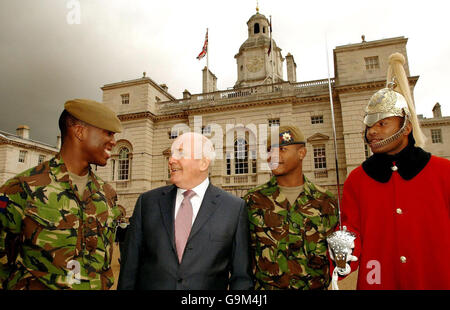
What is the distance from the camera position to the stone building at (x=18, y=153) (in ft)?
98.1

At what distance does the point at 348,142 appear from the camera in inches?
668

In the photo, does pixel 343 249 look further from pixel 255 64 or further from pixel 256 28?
pixel 256 28

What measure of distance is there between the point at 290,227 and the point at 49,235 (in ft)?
7.67

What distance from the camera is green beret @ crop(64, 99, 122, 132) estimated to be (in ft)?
7.82

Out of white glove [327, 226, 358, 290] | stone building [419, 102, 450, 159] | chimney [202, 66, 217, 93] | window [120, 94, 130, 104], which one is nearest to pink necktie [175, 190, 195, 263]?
white glove [327, 226, 358, 290]

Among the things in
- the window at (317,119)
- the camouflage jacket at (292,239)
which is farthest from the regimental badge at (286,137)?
the window at (317,119)

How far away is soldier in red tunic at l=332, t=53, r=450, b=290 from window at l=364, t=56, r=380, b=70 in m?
17.7

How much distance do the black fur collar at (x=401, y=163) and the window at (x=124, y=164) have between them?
2107 centimetres

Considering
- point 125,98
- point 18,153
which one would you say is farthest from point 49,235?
point 18,153

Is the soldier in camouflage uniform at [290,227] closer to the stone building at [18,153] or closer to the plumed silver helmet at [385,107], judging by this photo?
the plumed silver helmet at [385,107]

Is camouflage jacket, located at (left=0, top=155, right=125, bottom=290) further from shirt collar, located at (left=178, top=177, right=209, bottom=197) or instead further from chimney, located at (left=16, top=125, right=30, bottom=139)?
chimney, located at (left=16, top=125, right=30, bottom=139)

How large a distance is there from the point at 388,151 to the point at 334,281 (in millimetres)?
1296

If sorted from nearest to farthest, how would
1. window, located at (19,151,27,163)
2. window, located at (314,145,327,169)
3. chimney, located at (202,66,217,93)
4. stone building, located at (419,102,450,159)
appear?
window, located at (314,145,327,169) < chimney, located at (202,66,217,93) < stone building, located at (419,102,450,159) < window, located at (19,151,27,163)

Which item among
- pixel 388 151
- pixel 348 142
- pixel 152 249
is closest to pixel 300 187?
pixel 388 151
